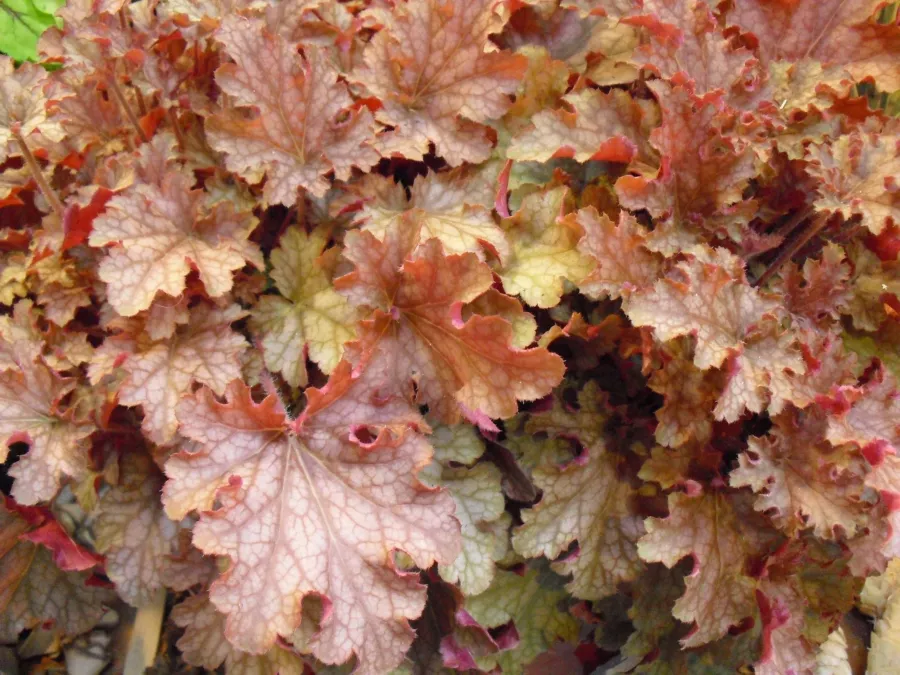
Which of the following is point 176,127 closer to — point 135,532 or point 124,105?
point 124,105

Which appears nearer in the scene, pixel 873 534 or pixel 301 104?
pixel 873 534

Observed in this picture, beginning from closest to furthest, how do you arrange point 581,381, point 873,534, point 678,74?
point 873,534 < point 678,74 < point 581,381

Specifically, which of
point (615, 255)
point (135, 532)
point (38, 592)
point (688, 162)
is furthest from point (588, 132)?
point (38, 592)

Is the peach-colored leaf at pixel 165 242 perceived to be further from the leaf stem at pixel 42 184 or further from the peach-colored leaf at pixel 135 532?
the peach-colored leaf at pixel 135 532

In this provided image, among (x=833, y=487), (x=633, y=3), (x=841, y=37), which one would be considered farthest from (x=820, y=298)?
(x=633, y=3)

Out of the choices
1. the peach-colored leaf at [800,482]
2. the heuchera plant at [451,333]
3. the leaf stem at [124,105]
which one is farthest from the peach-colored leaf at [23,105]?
the peach-colored leaf at [800,482]

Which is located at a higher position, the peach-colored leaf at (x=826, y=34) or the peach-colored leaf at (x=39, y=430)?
the peach-colored leaf at (x=826, y=34)

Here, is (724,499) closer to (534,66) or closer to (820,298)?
(820,298)
